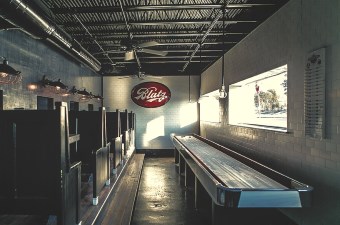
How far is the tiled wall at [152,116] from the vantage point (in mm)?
11344

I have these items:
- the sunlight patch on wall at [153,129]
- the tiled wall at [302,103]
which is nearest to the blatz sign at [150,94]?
the sunlight patch on wall at [153,129]

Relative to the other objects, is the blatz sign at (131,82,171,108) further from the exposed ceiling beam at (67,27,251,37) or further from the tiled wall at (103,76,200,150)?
the exposed ceiling beam at (67,27,251,37)

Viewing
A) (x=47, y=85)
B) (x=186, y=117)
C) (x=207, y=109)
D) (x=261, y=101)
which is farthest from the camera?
(x=186, y=117)

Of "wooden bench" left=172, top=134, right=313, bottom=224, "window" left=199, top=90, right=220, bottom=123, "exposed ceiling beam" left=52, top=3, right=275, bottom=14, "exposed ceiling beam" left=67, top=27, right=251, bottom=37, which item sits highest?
"exposed ceiling beam" left=67, top=27, right=251, bottom=37

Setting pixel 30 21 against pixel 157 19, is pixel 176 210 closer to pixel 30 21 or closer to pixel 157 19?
pixel 30 21

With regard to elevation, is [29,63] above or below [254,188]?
above

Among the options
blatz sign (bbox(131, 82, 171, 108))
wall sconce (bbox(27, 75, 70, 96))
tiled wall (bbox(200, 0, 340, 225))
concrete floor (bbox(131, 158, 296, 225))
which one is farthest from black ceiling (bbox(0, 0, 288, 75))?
blatz sign (bbox(131, 82, 171, 108))

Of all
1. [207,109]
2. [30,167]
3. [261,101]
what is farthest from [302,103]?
[207,109]

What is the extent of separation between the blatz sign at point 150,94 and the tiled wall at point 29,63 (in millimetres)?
3600

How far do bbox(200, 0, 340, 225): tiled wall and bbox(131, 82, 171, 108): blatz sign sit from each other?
20.1ft

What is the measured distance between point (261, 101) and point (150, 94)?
19.4 feet

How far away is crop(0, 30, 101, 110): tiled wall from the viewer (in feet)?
15.7

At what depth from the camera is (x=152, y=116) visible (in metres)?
11.4

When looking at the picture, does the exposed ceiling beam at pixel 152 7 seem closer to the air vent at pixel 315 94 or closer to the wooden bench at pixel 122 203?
the air vent at pixel 315 94
